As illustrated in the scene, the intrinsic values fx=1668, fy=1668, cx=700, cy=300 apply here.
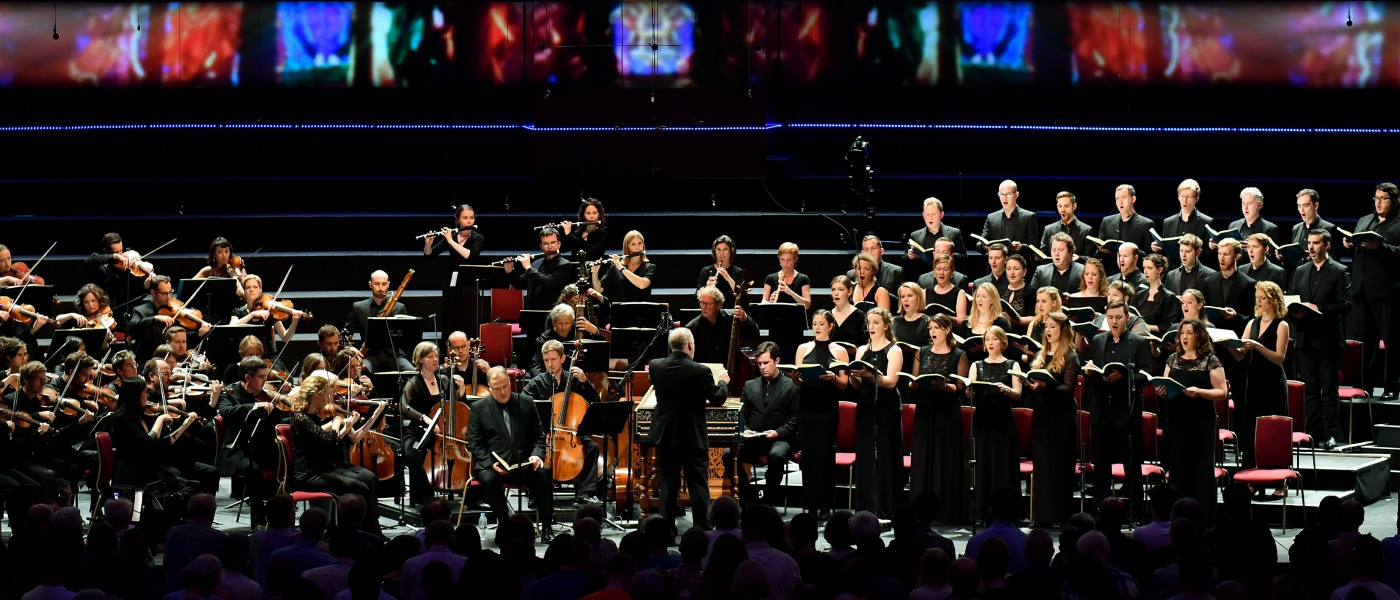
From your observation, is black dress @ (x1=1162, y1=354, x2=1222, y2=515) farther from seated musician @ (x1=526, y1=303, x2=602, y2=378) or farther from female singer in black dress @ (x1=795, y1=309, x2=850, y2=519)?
seated musician @ (x1=526, y1=303, x2=602, y2=378)

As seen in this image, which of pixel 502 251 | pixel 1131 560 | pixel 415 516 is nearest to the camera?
pixel 1131 560

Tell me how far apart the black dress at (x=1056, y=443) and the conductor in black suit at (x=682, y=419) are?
194 cm

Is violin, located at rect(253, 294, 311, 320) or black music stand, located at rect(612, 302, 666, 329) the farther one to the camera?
violin, located at rect(253, 294, 311, 320)

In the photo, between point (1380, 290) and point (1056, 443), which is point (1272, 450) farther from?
point (1380, 290)

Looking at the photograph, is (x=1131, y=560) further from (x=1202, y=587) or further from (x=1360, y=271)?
(x=1360, y=271)

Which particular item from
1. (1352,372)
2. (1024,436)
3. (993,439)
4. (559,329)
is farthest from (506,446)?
(1352,372)

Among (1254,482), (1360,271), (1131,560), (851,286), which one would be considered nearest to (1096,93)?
(1360,271)

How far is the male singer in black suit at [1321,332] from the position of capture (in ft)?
36.4

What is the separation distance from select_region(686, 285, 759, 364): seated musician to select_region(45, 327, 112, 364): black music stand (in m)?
3.94

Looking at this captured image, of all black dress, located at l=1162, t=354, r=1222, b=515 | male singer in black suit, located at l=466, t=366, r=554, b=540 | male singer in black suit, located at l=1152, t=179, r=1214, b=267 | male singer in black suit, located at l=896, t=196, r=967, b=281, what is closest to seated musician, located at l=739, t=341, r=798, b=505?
male singer in black suit, located at l=466, t=366, r=554, b=540

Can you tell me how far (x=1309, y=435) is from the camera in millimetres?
10711

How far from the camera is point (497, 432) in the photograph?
10.0m

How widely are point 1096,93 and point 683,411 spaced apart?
7.96 metres

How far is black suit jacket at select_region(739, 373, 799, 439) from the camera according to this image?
10578mm
